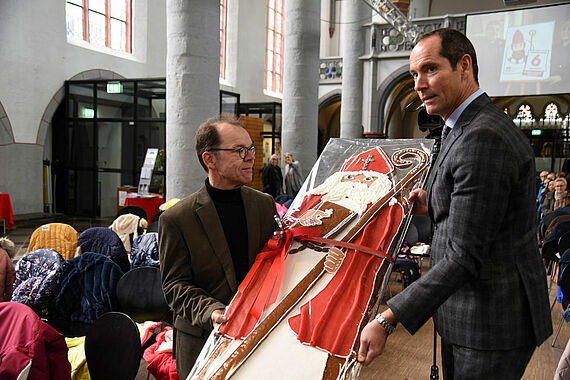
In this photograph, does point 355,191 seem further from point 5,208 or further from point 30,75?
point 30,75

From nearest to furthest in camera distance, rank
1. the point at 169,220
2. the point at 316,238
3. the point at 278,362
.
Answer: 1. the point at 278,362
2. the point at 169,220
3. the point at 316,238

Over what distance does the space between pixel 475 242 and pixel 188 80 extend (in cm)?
538

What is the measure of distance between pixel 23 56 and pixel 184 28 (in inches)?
270

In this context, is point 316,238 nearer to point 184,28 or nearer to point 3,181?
point 184,28

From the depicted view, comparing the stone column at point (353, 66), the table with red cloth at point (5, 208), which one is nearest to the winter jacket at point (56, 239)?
the table with red cloth at point (5, 208)

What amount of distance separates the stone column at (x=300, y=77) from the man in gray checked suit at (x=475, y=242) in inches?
355

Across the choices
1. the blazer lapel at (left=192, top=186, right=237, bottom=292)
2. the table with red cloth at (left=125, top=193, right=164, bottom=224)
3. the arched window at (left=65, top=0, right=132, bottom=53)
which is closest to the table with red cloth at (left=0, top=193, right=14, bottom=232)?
the table with red cloth at (left=125, top=193, right=164, bottom=224)

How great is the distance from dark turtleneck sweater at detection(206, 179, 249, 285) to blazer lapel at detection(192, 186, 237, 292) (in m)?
0.05

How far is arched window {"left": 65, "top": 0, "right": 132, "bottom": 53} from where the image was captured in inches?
491

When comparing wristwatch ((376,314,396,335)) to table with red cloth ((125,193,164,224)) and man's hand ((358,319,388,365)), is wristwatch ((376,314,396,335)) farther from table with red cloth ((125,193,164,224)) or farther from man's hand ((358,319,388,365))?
table with red cloth ((125,193,164,224))

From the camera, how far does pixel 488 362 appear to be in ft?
4.86

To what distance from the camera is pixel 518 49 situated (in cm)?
1298

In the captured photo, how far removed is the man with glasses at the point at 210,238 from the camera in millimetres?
1801

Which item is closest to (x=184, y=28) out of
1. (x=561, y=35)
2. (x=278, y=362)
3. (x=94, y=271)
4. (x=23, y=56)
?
(x=94, y=271)
